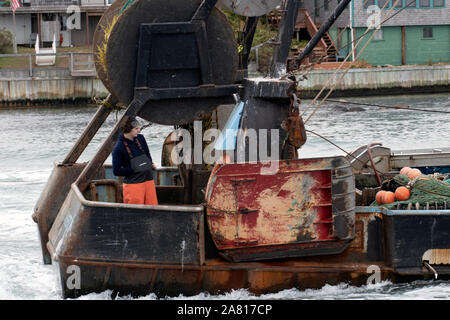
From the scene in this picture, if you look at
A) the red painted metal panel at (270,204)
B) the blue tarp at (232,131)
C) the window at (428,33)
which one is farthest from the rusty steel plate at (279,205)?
the window at (428,33)

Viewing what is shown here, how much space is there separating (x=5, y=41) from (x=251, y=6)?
41.4m

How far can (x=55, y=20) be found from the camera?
53.0m

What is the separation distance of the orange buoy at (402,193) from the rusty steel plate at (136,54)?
2402 millimetres

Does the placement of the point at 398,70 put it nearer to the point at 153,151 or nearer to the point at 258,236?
the point at 153,151

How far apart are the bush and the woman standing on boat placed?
136 feet

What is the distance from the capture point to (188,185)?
10711mm

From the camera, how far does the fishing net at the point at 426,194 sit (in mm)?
8906

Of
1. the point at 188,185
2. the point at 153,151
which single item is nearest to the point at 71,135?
the point at 153,151

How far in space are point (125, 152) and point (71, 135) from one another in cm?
2079

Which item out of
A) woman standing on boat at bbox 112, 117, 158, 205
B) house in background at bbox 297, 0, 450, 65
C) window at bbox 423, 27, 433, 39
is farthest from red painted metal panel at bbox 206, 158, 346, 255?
window at bbox 423, 27, 433, 39
